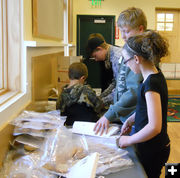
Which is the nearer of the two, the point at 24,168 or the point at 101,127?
the point at 24,168

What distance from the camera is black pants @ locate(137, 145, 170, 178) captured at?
1.18 m

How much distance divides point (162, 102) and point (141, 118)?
0.46 feet

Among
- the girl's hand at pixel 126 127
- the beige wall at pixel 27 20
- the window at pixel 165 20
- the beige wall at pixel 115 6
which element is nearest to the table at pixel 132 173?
the girl's hand at pixel 126 127

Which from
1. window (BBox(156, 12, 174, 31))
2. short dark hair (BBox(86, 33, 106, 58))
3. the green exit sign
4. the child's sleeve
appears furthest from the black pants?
window (BBox(156, 12, 174, 31))

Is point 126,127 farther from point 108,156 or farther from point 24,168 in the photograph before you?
point 24,168

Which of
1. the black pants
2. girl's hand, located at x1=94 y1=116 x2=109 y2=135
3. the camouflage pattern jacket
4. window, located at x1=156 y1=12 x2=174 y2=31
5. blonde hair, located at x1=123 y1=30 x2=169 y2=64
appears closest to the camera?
blonde hair, located at x1=123 y1=30 x2=169 y2=64

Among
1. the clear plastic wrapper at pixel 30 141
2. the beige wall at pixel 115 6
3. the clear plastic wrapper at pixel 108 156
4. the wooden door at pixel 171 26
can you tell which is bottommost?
the clear plastic wrapper at pixel 108 156

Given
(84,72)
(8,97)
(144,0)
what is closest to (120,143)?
(8,97)

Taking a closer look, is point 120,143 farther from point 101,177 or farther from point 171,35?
point 171,35

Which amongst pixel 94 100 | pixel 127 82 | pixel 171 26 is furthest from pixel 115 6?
pixel 127 82

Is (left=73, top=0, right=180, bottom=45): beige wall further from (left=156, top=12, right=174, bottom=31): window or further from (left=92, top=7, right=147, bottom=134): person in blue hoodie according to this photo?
(left=92, top=7, right=147, bottom=134): person in blue hoodie

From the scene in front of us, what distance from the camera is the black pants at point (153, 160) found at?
46.6 inches

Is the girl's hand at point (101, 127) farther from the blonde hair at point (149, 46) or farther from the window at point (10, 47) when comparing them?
the window at point (10, 47)

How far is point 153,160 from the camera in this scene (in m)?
1.19
